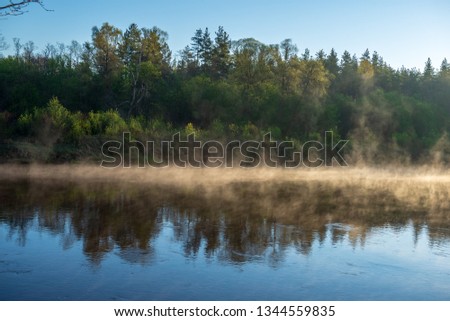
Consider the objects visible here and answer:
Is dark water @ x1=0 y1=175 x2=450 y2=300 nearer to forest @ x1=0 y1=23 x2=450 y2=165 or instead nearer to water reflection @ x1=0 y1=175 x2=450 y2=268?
water reflection @ x1=0 y1=175 x2=450 y2=268

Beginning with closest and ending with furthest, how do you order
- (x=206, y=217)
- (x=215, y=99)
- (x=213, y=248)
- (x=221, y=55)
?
(x=213, y=248)
(x=206, y=217)
(x=215, y=99)
(x=221, y=55)

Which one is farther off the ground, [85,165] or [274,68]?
[274,68]

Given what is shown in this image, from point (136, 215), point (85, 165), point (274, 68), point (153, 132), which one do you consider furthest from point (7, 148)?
point (274, 68)

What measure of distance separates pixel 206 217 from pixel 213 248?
9.70 feet

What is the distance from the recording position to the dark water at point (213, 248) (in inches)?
297

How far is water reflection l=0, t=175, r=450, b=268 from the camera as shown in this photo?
10.0 meters

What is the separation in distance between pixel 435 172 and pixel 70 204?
70.0 ft

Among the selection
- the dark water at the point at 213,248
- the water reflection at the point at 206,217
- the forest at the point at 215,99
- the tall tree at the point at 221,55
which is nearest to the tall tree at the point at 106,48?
the forest at the point at 215,99

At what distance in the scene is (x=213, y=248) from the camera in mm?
9836

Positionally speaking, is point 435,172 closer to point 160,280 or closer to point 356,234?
point 356,234

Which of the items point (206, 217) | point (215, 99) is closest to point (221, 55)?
point (215, 99)

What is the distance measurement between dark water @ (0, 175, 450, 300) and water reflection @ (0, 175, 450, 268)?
0.03 metres

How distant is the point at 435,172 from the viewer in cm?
2920

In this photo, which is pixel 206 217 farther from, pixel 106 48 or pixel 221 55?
pixel 221 55
